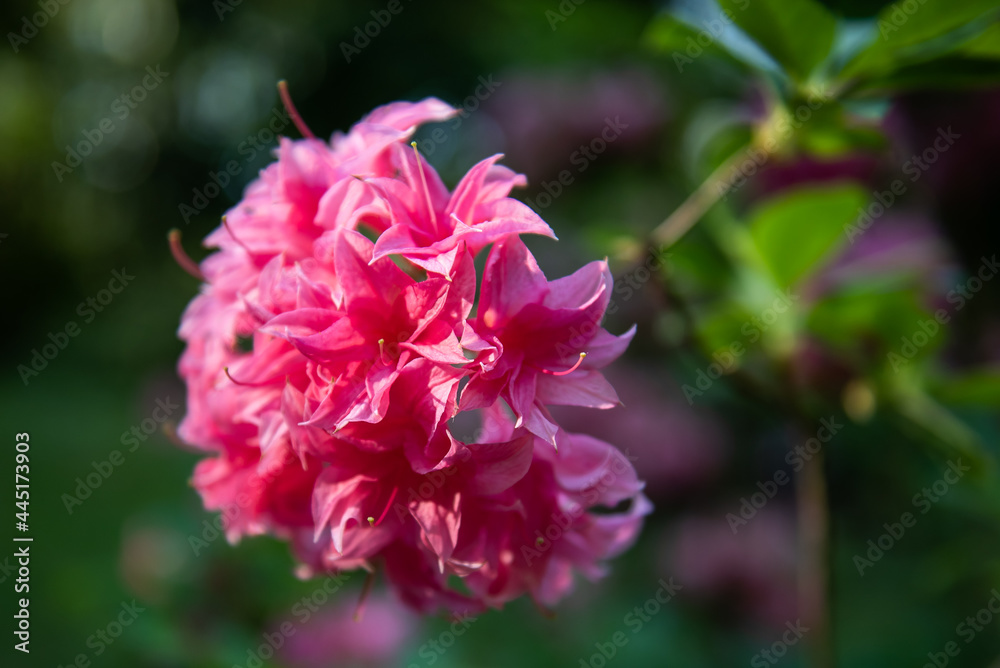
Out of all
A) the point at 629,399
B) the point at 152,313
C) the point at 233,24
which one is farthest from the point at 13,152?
the point at 629,399

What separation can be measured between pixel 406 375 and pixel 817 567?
75cm

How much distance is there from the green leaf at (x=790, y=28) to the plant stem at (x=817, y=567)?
1.80 feet

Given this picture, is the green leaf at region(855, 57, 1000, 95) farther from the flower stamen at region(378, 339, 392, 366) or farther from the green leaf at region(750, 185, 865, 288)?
the flower stamen at region(378, 339, 392, 366)

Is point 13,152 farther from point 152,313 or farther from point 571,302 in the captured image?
point 571,302

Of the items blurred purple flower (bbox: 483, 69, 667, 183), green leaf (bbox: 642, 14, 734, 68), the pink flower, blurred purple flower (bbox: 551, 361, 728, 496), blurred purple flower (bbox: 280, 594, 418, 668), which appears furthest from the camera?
blurred purple flower (bbox: 483, 69, 667, 183)

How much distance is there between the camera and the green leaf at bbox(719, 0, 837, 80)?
0.83 m

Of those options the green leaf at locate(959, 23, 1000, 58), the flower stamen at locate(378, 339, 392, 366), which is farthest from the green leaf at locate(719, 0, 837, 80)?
the flower stamen at locate(378, 339, 392, 366)

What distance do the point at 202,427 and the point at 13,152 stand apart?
11.1 m

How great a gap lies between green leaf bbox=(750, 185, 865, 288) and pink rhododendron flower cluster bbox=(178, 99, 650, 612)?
0.54m

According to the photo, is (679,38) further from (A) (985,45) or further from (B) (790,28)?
(A) (985,45)

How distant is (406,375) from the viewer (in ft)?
2.16

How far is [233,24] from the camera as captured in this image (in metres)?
5.67

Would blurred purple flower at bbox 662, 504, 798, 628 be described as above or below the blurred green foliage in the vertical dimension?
below

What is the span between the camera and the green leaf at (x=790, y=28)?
0.83 meters
